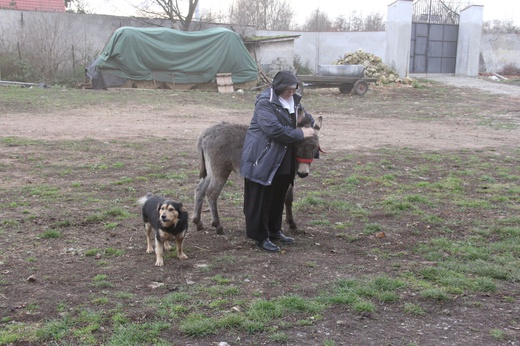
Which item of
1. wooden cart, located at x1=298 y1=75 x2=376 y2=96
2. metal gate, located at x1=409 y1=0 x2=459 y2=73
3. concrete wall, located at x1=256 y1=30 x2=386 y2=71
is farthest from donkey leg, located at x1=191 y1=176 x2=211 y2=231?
metal gate, located at x1=409 y1=0 x2=459 y2=73

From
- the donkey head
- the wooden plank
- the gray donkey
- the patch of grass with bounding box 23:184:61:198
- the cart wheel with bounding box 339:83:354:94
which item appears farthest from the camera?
the wooden plank

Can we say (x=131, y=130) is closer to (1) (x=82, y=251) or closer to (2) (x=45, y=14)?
(1) (x=82, y=251)

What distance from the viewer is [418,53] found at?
109ft

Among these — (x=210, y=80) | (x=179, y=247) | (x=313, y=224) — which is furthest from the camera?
(x=210, y=80)

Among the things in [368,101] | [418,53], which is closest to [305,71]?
[418,53]

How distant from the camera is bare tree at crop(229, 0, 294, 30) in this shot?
46.2 meters

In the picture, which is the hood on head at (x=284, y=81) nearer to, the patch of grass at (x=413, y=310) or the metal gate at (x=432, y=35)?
the patch of grass at (x=413, y=310)

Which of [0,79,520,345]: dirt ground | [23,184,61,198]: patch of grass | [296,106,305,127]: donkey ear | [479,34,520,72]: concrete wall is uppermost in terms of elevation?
[479,34,520,72]: concrete wall

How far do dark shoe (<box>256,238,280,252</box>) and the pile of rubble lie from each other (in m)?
23.2

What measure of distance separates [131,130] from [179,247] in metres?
8.37

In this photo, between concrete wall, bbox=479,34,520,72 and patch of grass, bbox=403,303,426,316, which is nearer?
patch of grass, bbox=403,303,426,316

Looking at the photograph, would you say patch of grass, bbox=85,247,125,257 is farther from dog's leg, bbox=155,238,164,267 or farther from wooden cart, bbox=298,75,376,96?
wooden cart, bbox=298,75,376,96

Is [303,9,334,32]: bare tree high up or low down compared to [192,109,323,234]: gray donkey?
up

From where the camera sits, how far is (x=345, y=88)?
78.5 ft
